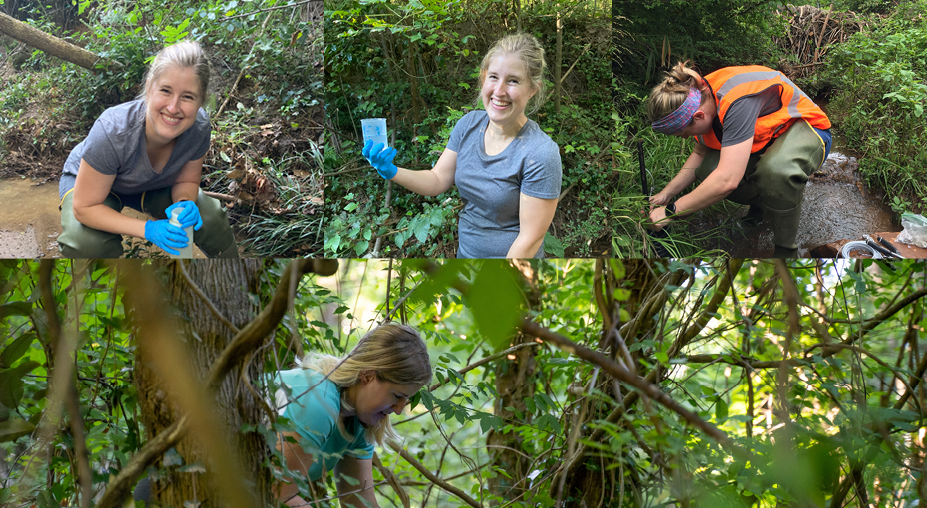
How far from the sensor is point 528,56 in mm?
2424

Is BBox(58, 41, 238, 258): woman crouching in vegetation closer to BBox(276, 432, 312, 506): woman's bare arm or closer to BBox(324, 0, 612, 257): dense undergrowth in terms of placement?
BBox(324, 0, 612, 257): dense undergrowth

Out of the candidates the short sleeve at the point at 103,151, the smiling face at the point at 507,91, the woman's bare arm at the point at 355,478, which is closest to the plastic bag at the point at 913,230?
the smiling face at the point at 507,91

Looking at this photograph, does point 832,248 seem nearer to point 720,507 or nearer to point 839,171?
point 839,171

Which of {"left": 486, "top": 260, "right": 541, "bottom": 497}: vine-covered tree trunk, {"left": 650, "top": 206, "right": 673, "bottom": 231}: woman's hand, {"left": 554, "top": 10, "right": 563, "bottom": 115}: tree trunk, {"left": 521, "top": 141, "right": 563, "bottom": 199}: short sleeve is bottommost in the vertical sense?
{"left": 486, "top": 260, "right": 541, "bottom": 497}: vine-covered tree trunk

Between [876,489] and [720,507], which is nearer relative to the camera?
[720,507]

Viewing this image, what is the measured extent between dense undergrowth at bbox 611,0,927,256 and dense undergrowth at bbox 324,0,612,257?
0.33 ft

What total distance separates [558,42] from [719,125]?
751 mm

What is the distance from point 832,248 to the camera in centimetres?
254

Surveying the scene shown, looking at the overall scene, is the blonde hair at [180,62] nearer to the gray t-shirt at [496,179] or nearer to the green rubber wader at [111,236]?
the green rubber wader at [111,236]

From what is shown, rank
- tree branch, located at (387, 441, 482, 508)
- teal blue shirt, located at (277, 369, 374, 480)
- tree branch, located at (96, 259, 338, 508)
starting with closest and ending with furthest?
tree branch, located at (96, 259, 338, 508) → teal blue shirt, located at (277, 369, 374, 480) → tree branch, located at (387, 441, 482, 508)

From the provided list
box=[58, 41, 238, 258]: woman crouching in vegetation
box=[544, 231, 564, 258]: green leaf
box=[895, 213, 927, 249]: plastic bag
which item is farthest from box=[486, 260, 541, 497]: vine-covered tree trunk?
box=[895, 213, 927, 249]: plastic bag

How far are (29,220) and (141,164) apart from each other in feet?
1.94

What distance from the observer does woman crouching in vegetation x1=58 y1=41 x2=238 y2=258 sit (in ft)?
7.98

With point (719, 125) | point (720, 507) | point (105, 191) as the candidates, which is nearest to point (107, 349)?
point (105, 191)
